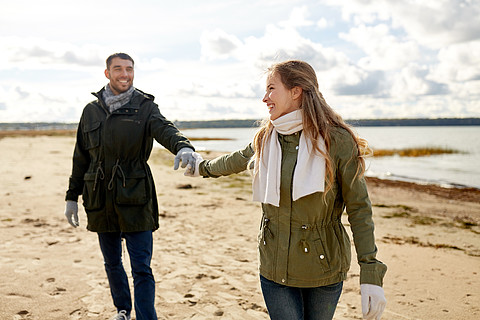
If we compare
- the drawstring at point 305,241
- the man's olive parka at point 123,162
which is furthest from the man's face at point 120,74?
the drawstring at point 305,241

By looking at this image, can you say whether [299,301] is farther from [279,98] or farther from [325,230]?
[279,98]

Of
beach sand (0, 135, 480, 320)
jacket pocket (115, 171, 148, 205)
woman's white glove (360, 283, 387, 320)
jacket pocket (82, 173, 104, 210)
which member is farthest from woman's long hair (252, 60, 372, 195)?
beach sand (0, 135, 480, 320)

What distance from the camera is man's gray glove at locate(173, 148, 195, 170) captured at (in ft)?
10.4

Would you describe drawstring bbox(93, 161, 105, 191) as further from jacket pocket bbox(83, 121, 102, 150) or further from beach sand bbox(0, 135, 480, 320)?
beach sand bbox(0, 135, 480, 320)

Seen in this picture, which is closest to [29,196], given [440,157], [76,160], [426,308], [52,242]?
[52,242]

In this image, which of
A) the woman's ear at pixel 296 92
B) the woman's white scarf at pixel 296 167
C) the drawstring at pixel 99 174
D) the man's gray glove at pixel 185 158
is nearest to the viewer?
the woman's white scarf at pixel 296 167

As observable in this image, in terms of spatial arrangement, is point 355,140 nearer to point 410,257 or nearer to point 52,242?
point 410,257

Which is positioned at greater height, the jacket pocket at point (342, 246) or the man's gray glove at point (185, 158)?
the man's gray glove at point (185, 158)

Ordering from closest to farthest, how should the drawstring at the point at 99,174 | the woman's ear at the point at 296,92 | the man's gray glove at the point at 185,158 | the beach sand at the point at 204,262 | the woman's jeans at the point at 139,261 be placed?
the woman's ear at the point at 296,92
the man's gray glove at the point at 185,158
the woman's jeans at the point at 139,261
the drawstring at the point at 99,174
the beach sand at the point at 204,262

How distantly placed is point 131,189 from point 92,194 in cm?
36

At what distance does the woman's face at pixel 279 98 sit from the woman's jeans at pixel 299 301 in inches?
39.3

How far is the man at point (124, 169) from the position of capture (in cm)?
338

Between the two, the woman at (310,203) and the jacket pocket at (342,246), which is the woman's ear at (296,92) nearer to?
the woman at (310,203)

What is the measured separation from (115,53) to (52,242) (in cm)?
408
